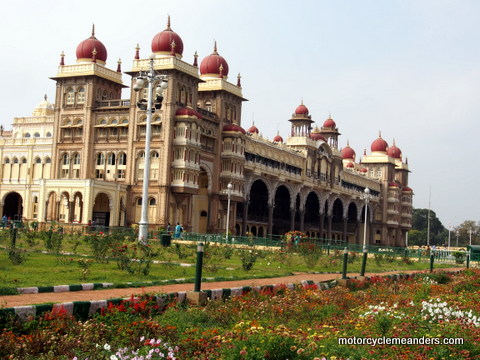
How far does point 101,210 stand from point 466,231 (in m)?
115

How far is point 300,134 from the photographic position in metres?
79.7

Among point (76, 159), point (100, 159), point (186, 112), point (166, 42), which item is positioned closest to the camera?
point (186, 112)

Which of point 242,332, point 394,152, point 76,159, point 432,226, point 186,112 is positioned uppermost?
point 394,152

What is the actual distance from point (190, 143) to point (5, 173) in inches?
941

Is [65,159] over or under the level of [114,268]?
over

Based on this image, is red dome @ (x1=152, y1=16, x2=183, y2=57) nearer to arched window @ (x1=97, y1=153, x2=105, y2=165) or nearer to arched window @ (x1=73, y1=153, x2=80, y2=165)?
arched window @ (x1=97, y1=153, x2=105, y2=165)

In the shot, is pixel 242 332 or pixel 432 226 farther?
pixel 432 226

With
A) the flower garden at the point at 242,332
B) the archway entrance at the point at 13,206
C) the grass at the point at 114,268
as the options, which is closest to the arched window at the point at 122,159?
the archway entrance at the point at 13,206

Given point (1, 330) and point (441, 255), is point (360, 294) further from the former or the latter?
point (441, 255)

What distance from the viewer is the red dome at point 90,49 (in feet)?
189

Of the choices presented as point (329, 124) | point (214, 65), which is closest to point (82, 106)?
point (214, 65)

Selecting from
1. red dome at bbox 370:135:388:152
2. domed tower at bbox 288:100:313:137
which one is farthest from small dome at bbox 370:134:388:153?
domed tower at bbox 288:100:313:137

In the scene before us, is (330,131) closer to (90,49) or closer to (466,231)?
(90,49)

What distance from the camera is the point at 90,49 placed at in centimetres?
5762
